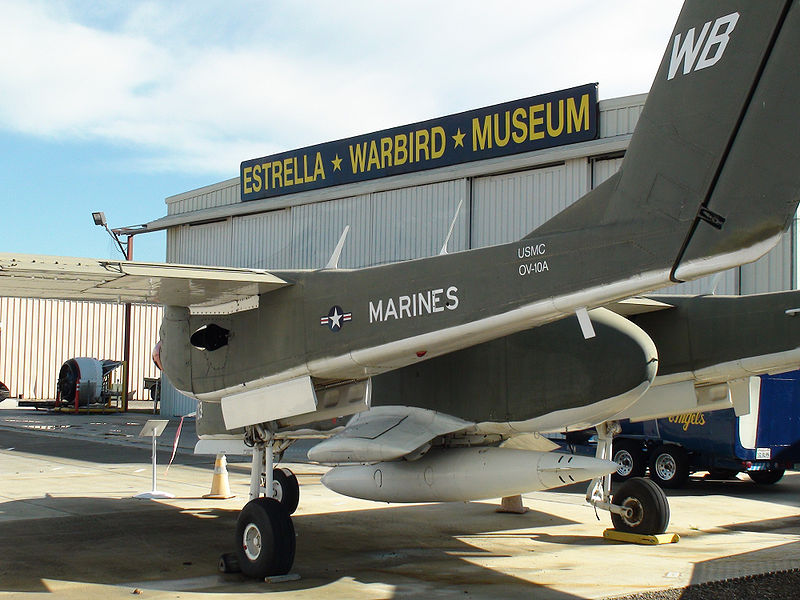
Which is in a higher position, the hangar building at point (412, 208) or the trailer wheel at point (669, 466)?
the hangar building at point (412, 208)

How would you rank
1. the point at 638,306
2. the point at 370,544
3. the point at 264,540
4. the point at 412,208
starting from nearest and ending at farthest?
1. the point at 264,540
2. the point at 638,306
3. the point at 370,544
4. the point at 412,208

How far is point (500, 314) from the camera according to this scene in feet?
25.2

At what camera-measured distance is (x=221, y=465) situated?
15.3 m

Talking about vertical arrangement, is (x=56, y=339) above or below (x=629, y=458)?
above

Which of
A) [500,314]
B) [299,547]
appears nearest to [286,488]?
[299,547]

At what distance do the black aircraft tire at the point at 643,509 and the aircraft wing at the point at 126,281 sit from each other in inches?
230

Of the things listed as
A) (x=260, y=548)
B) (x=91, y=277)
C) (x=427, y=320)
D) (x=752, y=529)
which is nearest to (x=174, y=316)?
(x=91, y=277)

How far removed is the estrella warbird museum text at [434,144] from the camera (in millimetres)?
24859

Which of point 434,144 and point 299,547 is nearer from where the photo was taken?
point 299,547

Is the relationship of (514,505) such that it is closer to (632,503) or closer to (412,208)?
(632,503)

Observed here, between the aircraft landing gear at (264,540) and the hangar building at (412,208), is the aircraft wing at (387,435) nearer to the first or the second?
the aircraft landing gear at (264,540)

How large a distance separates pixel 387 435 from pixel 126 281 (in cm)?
335

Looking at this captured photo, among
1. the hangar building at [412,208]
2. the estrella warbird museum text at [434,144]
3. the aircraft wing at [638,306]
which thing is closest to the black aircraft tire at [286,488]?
the aircraft wing at [638,306]

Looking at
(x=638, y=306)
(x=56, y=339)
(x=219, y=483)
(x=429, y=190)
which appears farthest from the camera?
Result: (x=56, y=339)
